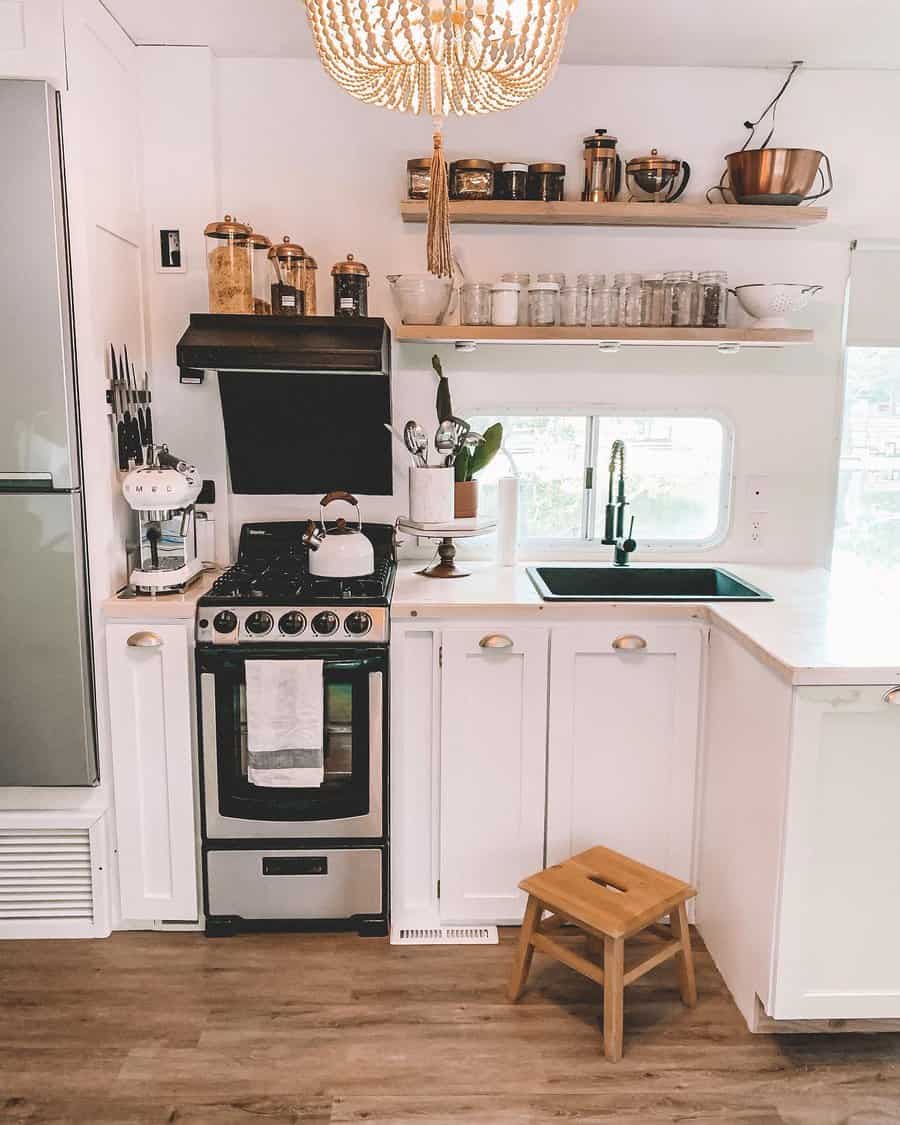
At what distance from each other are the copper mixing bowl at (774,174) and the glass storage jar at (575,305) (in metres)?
0.58

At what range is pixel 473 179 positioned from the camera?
292 centimetres

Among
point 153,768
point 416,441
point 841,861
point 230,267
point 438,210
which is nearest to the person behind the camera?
point 438,210

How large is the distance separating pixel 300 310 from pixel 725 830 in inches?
77.5

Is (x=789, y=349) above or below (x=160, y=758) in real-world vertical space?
above

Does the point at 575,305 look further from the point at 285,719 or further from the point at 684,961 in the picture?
the point at 684,961

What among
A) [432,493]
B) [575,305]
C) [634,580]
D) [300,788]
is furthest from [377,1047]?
[575,305]

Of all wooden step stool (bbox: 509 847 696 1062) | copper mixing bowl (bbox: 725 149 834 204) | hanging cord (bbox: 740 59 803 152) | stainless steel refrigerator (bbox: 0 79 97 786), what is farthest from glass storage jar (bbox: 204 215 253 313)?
wooden step stool (bbox: 509 847 696 1062)

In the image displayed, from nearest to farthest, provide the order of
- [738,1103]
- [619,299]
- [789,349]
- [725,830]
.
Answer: [738,1103] < [725,830] < [619,299] < [789,349]

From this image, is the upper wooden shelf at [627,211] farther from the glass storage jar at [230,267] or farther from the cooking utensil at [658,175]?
the glass storage jar at [230,267]

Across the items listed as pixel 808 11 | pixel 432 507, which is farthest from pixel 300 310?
pixel 808 11

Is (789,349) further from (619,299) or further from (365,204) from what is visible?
(365,204)

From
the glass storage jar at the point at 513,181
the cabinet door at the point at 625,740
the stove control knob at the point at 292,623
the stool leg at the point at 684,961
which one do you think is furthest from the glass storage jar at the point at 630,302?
the stool leg at the point at 684,961

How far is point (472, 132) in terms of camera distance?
3.09 metres

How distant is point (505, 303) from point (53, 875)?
7.22 feet
